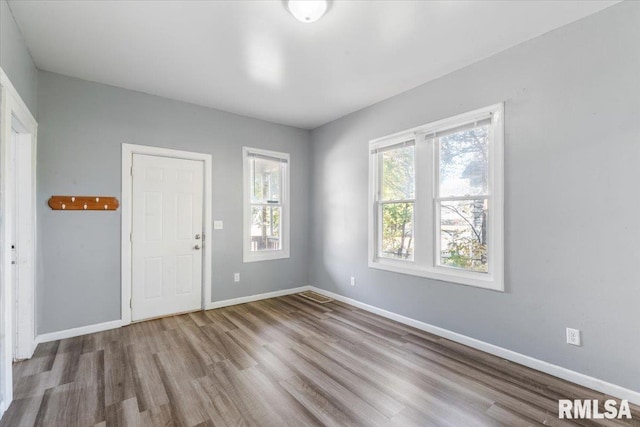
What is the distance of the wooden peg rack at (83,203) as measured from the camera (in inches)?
120

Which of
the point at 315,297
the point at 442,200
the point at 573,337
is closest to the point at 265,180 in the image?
the point at 315,297

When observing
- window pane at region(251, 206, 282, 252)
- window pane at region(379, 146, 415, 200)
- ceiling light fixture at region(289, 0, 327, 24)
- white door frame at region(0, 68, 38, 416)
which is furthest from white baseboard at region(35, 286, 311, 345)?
ceiling light fixture at region(289, 0, 327, 24)

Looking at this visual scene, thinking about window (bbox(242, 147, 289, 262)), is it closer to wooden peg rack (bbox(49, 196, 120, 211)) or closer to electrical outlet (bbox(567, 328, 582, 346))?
wooden peg rack (bbox(49, 196, 120, 211))

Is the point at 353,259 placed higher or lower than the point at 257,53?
lower

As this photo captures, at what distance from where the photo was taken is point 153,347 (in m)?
2.88

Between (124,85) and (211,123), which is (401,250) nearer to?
(211,123)

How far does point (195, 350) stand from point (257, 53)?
9.47ft

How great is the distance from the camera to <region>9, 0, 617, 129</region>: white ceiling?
2.14m

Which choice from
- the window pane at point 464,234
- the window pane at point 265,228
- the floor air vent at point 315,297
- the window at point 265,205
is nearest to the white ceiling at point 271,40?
the window at point 265,205

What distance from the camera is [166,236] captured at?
3.76 metres

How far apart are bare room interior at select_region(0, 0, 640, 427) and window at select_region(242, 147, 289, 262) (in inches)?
5.8

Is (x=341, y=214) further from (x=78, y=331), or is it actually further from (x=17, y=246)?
(x=17, y=246)

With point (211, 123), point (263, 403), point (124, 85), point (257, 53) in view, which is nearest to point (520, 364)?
point (263, 403)

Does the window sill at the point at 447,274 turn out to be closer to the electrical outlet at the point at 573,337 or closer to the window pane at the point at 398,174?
the electrical outlet at the point at 573,337
